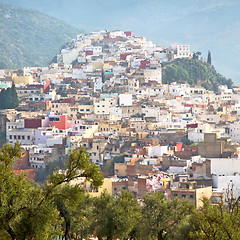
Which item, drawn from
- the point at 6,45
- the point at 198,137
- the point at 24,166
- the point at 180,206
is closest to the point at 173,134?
the point at 198,137

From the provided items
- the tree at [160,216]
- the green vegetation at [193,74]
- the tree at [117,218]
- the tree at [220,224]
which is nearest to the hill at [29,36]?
the green vegetation at [193,74]

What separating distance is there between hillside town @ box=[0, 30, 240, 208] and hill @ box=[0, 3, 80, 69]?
57.9m

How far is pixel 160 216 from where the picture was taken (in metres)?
25.4

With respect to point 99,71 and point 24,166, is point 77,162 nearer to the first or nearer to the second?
point 24,166

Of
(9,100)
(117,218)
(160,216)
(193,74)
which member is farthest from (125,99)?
(117,218)

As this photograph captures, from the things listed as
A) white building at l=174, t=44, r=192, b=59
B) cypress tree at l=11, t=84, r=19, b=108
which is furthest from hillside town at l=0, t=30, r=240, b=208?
cypress tree at l=11, t=84, r=19, b=108

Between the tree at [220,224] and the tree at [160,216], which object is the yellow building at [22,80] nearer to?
the tree at [160,216]

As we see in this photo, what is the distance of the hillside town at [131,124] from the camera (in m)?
39.3

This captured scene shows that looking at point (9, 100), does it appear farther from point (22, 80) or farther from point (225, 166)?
point (225, 166)

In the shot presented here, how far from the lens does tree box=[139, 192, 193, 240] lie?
24.6 m

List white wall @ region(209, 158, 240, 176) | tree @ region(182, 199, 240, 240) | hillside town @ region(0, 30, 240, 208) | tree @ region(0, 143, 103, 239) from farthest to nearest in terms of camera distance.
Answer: white wall @ region(209, 158, 240, 176), hillside town @ region(0, 30, 240, 208), tree @ region(0, 143, 103, 239), tree @ region(182, 199, 240, 240)

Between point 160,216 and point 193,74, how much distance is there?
182 ft

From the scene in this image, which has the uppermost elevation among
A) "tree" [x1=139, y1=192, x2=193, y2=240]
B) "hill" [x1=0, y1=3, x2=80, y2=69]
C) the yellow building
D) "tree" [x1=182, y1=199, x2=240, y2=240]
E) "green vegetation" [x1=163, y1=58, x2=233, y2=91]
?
"hill" [x1=0, y1=3, x2=80, y2=69]

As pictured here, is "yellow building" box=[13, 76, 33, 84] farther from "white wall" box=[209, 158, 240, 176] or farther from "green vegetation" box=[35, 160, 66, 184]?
"white wall" box=[209, 158, 240, 176]
